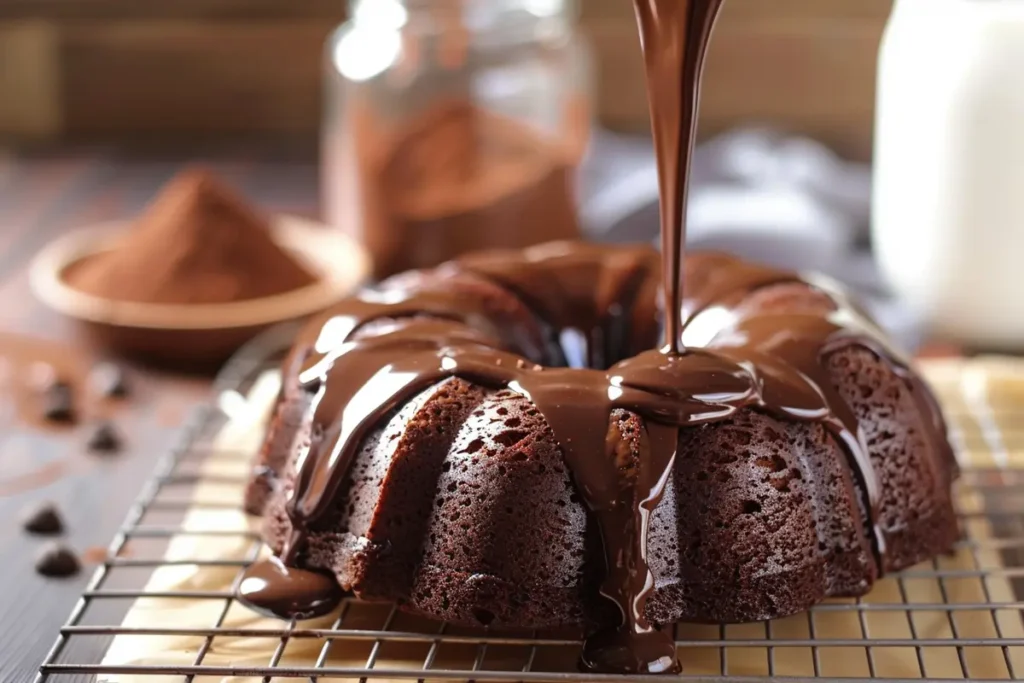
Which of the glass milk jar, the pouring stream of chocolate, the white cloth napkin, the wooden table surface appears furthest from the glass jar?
the pouring stream of chocolate

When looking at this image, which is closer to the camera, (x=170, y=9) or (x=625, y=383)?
(x=625, y=383)

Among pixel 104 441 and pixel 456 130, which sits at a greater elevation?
pixel 456 130

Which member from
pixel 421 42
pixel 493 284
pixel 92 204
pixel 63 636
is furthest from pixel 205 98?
pixel 63 636

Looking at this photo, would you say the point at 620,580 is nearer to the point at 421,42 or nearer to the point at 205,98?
the point at 421,42

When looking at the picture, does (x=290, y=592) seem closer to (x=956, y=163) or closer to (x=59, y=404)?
(x=59, y=404)

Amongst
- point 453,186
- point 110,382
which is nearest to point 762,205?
point 453,186

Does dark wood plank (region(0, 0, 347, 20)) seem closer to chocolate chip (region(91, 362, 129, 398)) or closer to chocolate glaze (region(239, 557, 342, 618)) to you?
chocolate chip (region(91, 362, 129, 398))

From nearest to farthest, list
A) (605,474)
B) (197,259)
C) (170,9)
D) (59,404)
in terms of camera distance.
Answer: (605,474)
(59,404)
(197,259)
(170,9)
